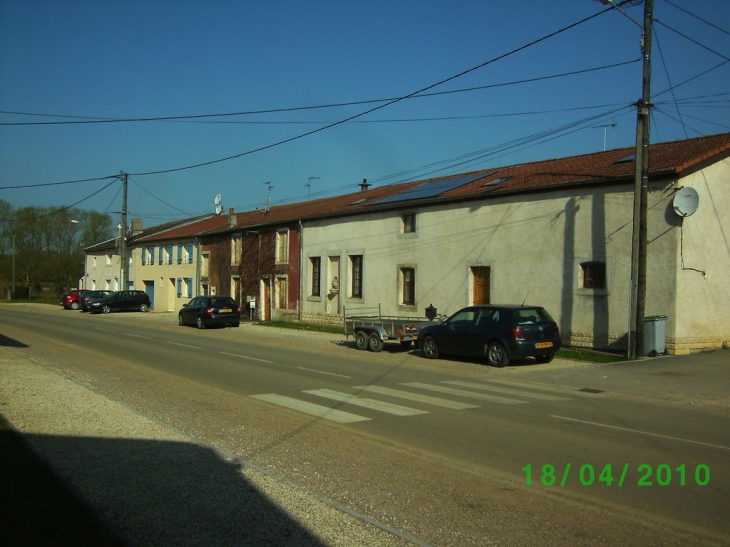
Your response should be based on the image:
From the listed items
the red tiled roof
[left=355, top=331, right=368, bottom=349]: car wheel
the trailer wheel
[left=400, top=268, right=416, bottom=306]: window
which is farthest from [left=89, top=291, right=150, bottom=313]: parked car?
the trailer wheel

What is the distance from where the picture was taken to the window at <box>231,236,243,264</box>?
42062 mm

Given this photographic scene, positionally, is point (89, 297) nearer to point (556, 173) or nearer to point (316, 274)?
point (316, 274)

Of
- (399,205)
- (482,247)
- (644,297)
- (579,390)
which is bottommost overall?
(579,390)

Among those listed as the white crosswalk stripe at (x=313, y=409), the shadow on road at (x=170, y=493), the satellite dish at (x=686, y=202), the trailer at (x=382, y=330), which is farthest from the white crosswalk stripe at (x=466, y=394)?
the satellite dish at (x=686, y=202)

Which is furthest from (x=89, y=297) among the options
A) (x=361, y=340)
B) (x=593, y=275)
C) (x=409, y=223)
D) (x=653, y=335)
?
(x=653, y=335)

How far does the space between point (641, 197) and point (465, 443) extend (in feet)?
41.0

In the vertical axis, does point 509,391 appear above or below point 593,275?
below

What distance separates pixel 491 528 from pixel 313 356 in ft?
47.8

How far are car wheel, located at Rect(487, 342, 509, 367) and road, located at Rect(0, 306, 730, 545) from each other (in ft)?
1.78

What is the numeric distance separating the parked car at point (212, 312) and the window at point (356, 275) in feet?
19.8

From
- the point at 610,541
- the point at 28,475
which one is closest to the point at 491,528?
the point at 610,541

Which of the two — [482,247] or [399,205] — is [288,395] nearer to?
[482,247]

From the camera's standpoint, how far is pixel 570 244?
71.1 ft

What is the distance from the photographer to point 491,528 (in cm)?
530
